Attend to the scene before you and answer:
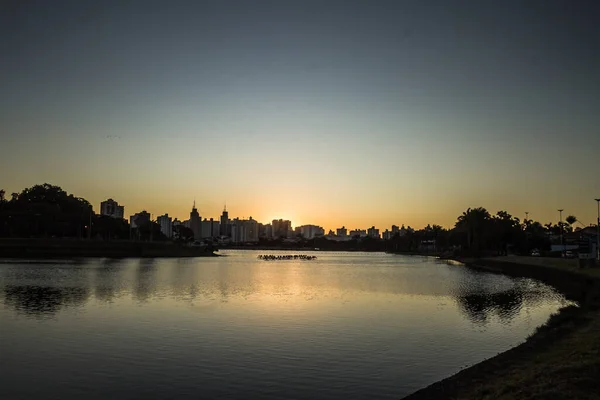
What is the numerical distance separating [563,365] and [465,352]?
8853 mm

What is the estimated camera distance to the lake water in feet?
65.5

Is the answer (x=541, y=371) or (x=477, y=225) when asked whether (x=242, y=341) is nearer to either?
(x=541, y=371)

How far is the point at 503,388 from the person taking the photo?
52.4ft

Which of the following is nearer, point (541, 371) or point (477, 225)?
point (541, 371)

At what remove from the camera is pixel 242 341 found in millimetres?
28656

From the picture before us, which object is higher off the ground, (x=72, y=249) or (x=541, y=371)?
(x=72, y=249)

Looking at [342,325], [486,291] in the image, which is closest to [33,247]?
[486,291]

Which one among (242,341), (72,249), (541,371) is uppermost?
(72,249)

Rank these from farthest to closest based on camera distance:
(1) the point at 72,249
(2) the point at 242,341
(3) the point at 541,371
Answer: (1) the point at 72,249, (2) the point at 242,341, (3) the point at 541,371

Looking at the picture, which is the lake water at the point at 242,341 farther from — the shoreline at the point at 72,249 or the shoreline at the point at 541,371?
the shoreline at the point at 72,249

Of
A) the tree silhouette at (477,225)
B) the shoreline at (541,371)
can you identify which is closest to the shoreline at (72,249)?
the tree silhouette at (477,225)

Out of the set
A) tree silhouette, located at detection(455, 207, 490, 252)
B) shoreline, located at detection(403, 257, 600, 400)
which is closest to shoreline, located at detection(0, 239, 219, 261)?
tree silhouette, located at detection(455, 207, 490, 252)

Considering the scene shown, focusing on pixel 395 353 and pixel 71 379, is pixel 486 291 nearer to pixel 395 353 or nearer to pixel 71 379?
pixel 395 353

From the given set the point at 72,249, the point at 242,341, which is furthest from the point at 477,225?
the point at 242,341
